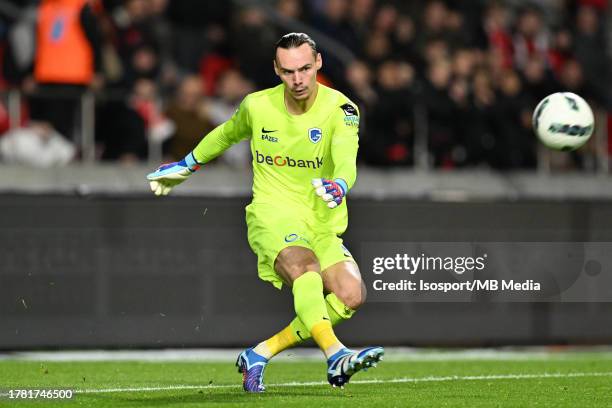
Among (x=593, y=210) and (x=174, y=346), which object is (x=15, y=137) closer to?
(x=174, y=346)

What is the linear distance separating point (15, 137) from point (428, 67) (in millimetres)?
5256

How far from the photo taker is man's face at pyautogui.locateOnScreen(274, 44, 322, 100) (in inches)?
366

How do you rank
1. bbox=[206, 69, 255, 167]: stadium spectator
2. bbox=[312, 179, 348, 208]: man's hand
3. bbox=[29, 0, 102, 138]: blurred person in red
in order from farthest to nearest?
bbox=[206, 69, 255, 167]: stadium spectator < bbox=[29, 0, 102, 138]: blurred person in red < bbox=[312, 179, 348, 208]: man's hand

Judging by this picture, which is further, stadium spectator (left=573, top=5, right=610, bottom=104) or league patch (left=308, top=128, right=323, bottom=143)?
stadium spectator (left=573, top=5, right=610, bottom=104)

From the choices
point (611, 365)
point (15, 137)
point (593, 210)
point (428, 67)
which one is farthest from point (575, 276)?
point (15, 137)

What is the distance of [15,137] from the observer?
50.8ft

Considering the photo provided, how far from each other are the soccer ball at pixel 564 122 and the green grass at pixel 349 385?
1.81 m

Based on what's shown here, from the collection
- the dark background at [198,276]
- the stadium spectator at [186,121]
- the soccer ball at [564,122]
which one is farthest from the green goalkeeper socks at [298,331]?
the stadium spectator at [186,121]

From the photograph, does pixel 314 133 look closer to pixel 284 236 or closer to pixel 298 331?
pixel 284 236

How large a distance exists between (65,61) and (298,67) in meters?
6.78

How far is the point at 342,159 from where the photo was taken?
9.30m

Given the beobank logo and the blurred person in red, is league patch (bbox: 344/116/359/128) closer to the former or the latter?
the beobank logo

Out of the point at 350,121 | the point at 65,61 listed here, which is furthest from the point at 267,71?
the point at 350,121

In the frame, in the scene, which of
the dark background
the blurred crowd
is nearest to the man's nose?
the dark background
